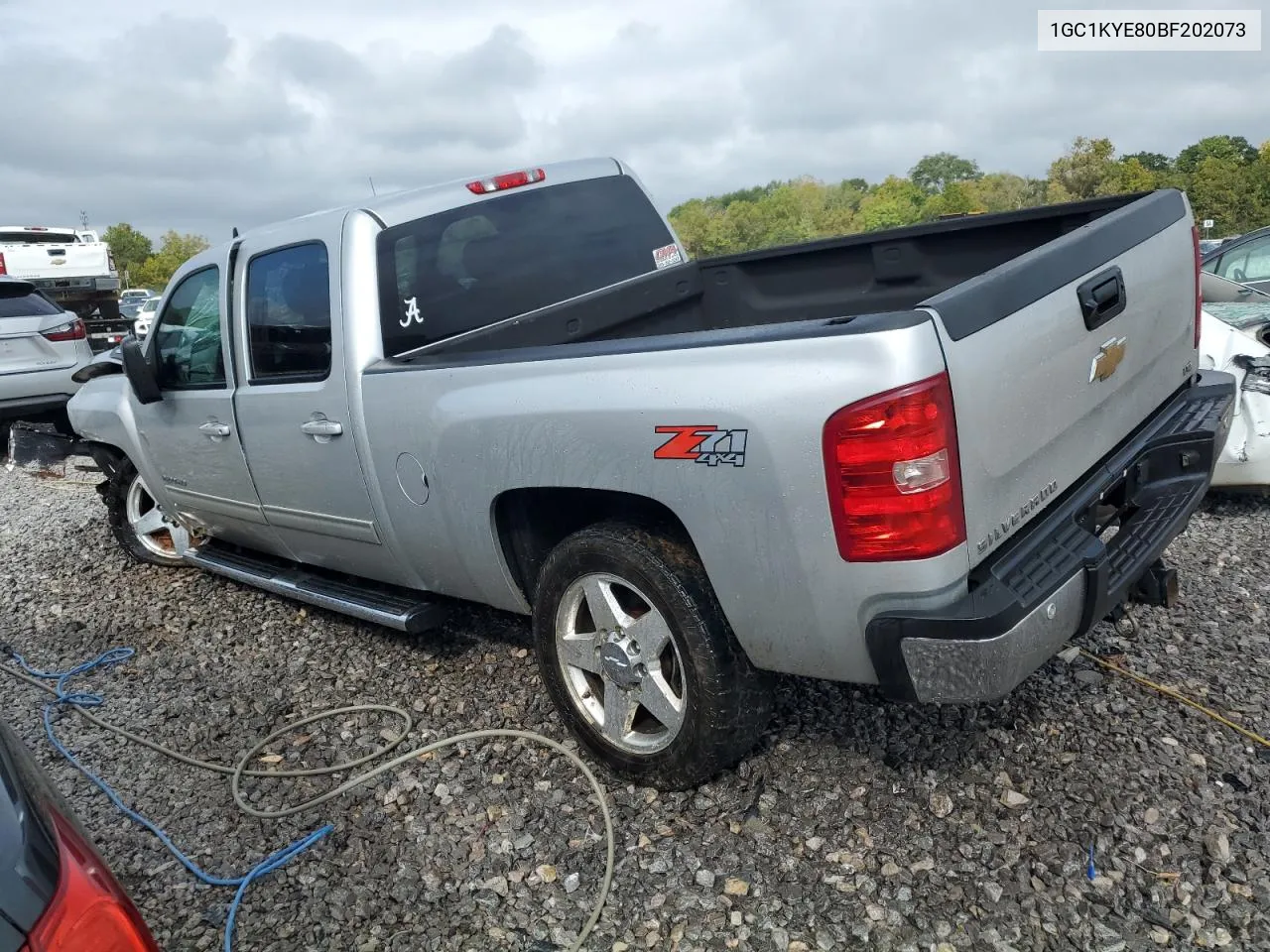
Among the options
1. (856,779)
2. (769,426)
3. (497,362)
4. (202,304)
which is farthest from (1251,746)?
(202,304)

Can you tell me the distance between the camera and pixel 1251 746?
113 inches

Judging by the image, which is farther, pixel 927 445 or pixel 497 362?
pixel 497 362

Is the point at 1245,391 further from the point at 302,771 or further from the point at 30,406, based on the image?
the point at 30,406

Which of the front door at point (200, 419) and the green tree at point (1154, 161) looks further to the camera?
the green tree at point (1154, 161)

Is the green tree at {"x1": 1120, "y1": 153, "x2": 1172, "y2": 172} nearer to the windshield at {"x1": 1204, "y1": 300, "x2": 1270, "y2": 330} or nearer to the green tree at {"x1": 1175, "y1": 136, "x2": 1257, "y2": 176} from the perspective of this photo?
the green tree at {"x1": 1175, "y1": 136, "x2": 1257, "y2": 176}

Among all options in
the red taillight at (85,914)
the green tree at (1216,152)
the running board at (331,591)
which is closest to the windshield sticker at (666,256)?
the running board at (331,591)

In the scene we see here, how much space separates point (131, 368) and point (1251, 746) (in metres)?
4.63

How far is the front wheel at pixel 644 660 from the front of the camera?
2.66m

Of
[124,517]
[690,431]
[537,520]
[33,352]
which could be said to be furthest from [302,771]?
[33,352]

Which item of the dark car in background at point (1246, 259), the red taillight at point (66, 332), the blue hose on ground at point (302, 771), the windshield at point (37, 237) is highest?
the windshield at point (37, 237)

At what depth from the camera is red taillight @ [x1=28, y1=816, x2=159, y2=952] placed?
4.32 ft

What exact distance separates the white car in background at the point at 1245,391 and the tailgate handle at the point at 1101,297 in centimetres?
221

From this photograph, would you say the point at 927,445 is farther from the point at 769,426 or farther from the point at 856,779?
the point at 856,779

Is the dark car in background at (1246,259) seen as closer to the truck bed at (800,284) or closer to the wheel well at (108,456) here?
the truck bed at (800,284)
